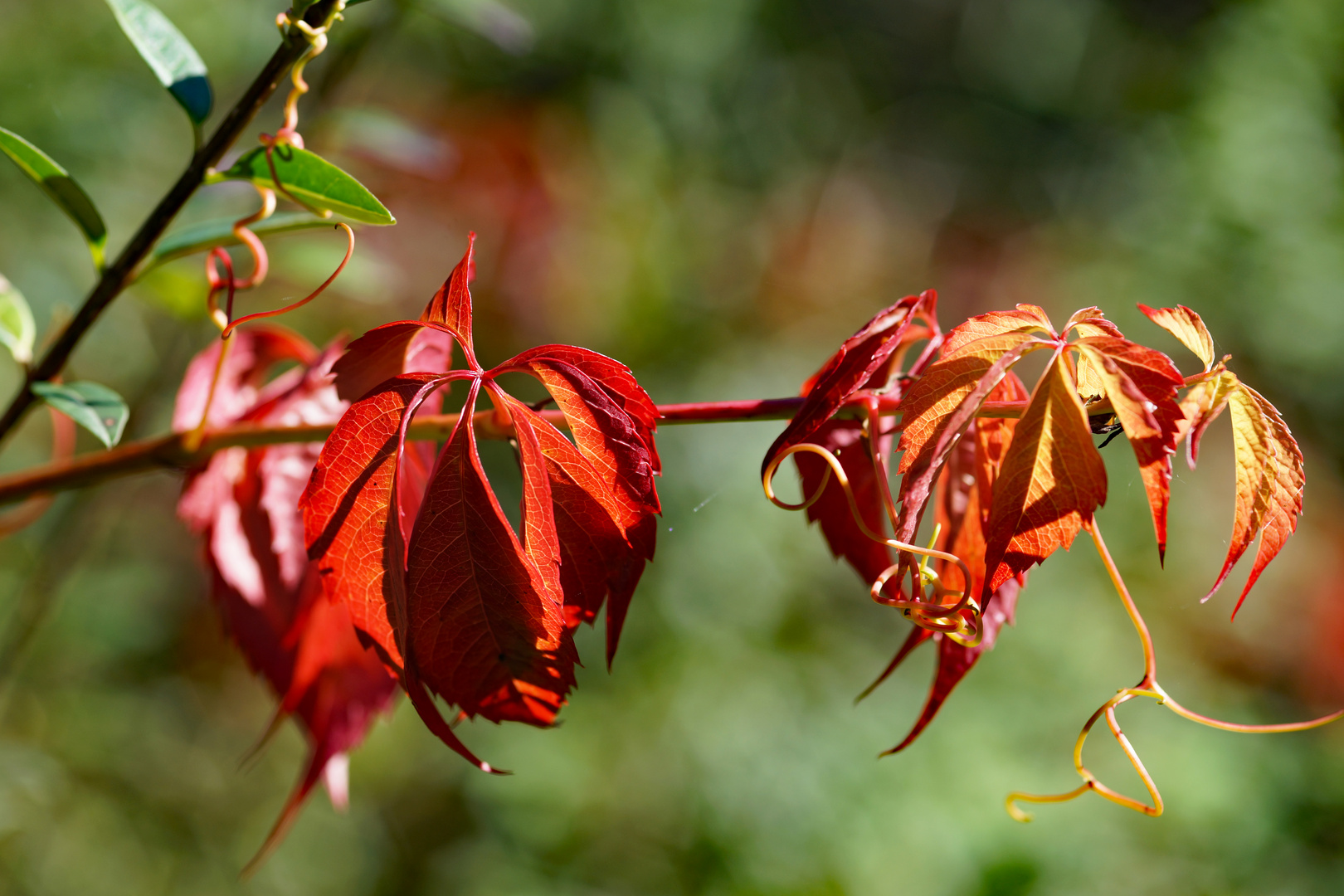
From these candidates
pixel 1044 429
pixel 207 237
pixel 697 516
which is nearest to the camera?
pixel 1044 429

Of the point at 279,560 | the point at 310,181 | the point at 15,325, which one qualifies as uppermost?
the point at 310,181

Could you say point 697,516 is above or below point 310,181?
below

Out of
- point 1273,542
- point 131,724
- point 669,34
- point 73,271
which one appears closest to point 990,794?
point 1273,542

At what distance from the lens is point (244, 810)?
4.83ft

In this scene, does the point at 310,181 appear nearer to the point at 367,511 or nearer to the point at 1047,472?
the point at 367,511

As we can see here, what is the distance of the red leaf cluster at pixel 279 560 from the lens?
426 mm

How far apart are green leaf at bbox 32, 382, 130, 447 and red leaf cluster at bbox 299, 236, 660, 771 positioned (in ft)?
0.35

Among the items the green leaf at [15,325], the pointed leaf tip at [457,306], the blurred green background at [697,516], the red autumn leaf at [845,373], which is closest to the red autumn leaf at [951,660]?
the red autumn leaf at [845,373]

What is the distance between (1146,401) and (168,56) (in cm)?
42

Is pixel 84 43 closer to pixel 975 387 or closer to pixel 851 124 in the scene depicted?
pixel 975 387

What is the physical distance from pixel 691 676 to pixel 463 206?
1.37m

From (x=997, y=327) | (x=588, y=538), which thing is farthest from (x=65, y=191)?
(x=997, y=327)

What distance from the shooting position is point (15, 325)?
Answer: 408 millimetres

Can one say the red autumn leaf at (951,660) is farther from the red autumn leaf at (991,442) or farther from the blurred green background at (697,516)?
the blurred green background at (697,516)
